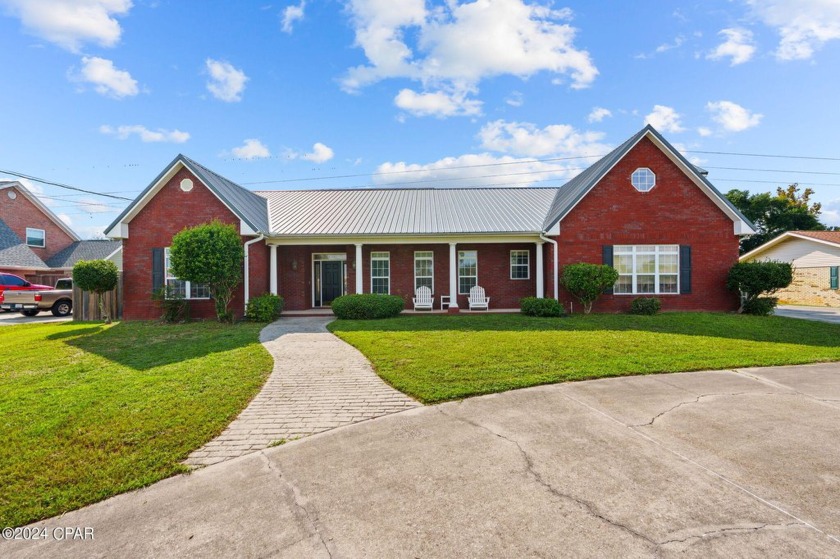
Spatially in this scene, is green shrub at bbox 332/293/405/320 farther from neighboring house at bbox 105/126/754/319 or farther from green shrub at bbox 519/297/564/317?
green shrub at bbox 519/297/564/317

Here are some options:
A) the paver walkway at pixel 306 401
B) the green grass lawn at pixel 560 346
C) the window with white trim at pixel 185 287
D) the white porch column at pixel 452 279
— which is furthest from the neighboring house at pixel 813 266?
the window with white trim at pixel 185 287

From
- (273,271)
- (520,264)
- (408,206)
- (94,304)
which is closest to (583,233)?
(520,264)

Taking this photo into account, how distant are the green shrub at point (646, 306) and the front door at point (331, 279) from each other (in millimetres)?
11304

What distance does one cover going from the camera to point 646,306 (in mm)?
13836

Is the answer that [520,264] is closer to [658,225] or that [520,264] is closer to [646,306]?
[646,306]

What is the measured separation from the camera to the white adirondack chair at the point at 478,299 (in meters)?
15.5

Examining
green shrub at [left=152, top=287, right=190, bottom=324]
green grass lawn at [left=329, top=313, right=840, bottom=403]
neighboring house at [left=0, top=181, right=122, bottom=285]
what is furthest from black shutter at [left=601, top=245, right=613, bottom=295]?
neighboring house at [left=0, top=181, right=122, bottom=285]

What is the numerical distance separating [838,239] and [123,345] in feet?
106

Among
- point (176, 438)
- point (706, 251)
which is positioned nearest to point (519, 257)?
point (706, 251)

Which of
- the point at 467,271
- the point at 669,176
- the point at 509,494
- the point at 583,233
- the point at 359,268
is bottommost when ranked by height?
the point at 509,494

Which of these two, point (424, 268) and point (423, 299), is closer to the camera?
point (423, 299)

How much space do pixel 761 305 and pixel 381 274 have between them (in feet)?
44.7

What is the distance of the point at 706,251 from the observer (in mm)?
14508

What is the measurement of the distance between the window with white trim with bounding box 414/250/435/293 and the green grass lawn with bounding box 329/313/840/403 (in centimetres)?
318
